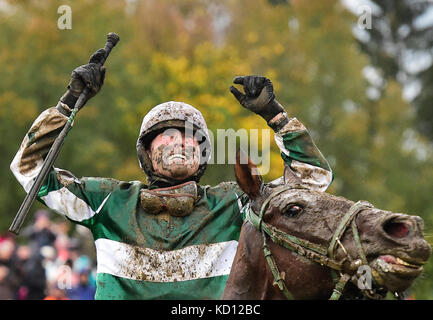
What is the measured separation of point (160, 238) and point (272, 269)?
1299 millimetres

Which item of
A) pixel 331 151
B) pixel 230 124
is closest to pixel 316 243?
pixel 230 124

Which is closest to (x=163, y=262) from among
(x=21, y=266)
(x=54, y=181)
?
(x=54, y=181)

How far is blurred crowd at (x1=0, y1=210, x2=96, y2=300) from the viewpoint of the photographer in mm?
11359

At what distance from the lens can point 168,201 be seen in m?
5.00

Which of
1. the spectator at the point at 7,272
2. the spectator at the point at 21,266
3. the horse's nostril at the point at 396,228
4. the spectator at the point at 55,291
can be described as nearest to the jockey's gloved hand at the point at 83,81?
the horse's nostril at the point at 396,228

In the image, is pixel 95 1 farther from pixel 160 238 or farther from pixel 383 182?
pixel 160 238

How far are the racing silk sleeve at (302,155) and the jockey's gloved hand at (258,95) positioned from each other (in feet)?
0.51

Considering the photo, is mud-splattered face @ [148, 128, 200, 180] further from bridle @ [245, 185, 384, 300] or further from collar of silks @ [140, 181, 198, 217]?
bridle @ [245, 185, 384, 300]

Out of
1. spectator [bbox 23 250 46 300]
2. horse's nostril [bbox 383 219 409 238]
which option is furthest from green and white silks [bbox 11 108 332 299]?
spectator [bbox 23 250 46 300]

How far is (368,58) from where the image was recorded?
34.3 m

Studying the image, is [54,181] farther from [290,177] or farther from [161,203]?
[290,177]

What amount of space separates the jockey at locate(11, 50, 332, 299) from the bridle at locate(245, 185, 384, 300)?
84cm

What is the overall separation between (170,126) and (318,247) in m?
1.88

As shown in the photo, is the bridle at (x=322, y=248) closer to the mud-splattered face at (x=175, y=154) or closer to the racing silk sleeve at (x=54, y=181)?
the mud-splattered face at (x=175, y=154)
